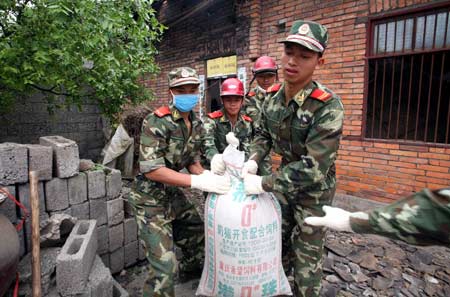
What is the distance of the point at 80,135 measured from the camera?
5.34m

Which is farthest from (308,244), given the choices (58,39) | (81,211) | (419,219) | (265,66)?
(58,39)

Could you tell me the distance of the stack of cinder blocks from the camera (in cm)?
228

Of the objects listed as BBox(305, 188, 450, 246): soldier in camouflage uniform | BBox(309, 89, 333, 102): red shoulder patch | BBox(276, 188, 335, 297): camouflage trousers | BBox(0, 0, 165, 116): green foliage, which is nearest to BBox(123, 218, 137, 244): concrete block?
BBox(0, 0, 165, 116): green foliage

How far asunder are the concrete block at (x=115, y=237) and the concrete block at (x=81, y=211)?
10.3 inches

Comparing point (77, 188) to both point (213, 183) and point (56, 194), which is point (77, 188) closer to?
point (56, 194)

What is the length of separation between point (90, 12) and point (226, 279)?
257cm

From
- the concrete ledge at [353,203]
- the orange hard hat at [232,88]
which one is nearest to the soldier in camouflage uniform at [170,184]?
Result: the orange hard hat at [232,88]

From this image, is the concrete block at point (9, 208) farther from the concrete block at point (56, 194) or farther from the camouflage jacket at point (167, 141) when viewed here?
the camouflage jacket at point (167, 141)

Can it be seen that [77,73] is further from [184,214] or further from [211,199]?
[211,199]

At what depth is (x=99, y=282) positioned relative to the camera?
6.67 ft

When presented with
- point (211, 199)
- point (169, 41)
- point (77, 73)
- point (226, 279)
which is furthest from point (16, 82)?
point (169, 41)

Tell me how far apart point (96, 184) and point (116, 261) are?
0.78 m

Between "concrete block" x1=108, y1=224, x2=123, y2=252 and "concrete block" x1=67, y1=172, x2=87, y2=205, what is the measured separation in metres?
0.41

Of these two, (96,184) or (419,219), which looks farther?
(96,184)
